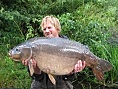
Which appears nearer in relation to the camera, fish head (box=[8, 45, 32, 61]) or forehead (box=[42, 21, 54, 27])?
fish head (box=[8, 45, 32, 61])

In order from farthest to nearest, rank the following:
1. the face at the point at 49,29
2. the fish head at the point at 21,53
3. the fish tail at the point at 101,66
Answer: the face at the point at 49,29 < the fish tail at the point at 101,66 < the fish head at the point at 21,53

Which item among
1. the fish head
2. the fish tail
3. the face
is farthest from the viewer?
the face

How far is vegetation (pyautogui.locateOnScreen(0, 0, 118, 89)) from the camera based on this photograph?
598 centimetres

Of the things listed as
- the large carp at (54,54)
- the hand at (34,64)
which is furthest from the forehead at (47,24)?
the hand at (34,64)

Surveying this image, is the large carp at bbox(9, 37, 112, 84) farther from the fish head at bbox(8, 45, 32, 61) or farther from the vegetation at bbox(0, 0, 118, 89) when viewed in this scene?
the vegetation at bbox(0, 0, 118, 89)

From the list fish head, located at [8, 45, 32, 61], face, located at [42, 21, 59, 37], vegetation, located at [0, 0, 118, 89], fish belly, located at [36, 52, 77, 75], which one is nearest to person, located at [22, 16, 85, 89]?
face, located at [42, 21, 59, 37]

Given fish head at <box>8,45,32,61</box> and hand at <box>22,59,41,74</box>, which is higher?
fish head at <box>8,45,32,61</box>

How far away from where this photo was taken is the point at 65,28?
Answer: 20.6 ft

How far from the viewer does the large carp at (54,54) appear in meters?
3.93

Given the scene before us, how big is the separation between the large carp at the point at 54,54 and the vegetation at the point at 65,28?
1871 mm

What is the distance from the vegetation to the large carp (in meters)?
1.87

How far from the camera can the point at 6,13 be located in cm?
661

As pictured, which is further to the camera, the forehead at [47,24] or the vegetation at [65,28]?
the vegetation at [65,28]

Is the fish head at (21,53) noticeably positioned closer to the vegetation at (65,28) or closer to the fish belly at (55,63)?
the fish belly at (55,63)
